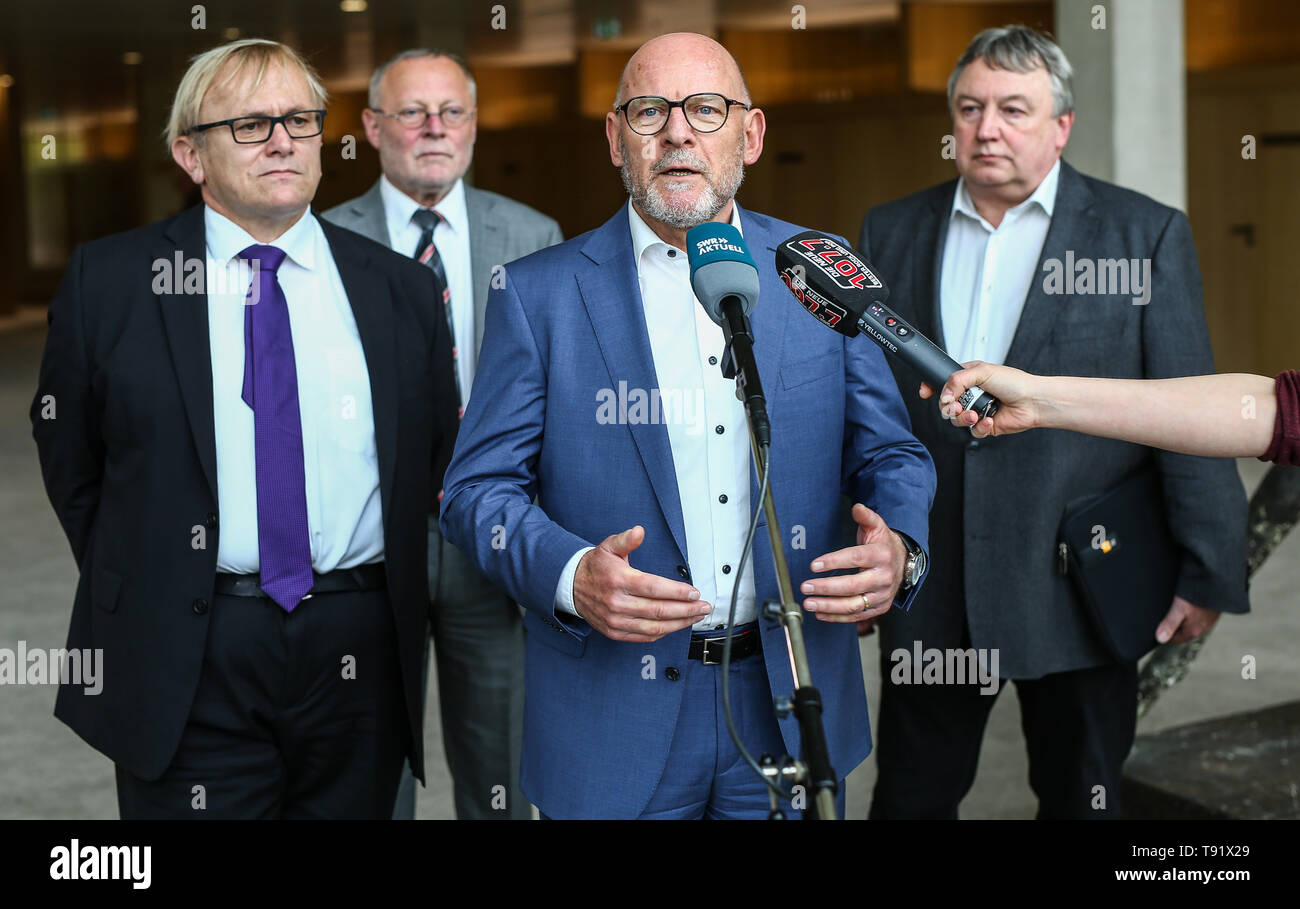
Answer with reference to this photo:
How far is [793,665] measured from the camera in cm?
133

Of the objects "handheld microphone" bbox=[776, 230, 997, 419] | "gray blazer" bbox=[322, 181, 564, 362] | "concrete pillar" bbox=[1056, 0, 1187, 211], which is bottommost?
"handheld microphone" bbox=[776, 230, 997, 419]

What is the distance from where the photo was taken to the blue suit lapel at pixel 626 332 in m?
1.94

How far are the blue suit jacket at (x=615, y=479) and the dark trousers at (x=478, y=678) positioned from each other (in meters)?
0.82

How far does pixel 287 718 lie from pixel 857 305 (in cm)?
127

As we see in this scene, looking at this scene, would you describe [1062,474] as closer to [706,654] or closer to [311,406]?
[706,654]

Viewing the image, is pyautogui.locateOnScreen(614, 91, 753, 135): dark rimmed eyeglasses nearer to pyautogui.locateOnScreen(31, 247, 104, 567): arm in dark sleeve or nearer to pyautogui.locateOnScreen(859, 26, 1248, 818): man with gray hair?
pyautogui.locateOnScreen(859, 26, 1248, 818): man with gray hair

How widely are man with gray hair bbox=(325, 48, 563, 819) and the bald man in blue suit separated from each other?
0.87 meters

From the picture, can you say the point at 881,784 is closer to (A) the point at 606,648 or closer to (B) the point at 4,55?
(A) the point at 606,648

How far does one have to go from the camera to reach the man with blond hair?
2236mm

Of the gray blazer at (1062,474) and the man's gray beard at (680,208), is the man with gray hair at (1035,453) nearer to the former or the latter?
the gray blazer at (1062,474)

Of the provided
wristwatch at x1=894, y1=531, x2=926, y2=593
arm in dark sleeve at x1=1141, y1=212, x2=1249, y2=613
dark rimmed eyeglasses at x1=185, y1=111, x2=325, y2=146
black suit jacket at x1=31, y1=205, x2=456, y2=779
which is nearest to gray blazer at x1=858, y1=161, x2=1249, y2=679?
arm in dark sleeve at x1=1141, y1=212, x2=1249, y2=613

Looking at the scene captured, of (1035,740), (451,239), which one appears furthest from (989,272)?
(451,239)

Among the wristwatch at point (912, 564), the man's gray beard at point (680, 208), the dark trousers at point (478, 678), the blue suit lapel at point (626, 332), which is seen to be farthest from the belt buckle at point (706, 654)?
the dark trousers at point (478, 678)
